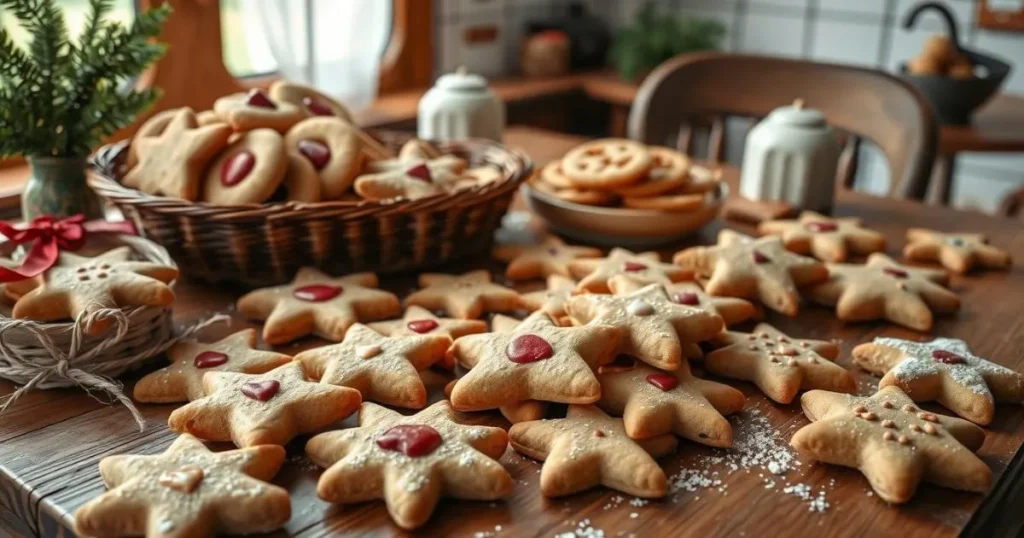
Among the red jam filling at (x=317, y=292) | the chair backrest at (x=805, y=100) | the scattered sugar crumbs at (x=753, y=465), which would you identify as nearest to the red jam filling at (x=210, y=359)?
the red jam filling at (x=317, y=292)

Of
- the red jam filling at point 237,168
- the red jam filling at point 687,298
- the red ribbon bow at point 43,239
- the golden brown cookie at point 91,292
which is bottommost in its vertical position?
the red jam filling at point 687,298

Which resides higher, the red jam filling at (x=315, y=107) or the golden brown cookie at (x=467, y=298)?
the red jam filling at (x=315, y=107)

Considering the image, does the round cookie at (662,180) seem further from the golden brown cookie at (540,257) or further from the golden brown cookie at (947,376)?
the golden brown cookie at (947,376)

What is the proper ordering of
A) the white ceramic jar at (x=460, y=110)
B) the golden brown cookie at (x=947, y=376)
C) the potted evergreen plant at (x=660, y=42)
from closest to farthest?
the golden brown cookie at (x=947, y=376) → the white ceramic jar at (x=460, y=110) → the potted evergreen plant at (x=660, y=42)

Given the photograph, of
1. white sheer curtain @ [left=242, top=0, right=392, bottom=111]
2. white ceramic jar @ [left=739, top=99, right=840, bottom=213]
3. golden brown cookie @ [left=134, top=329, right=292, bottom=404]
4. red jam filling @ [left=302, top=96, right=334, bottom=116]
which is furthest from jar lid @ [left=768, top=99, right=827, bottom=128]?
white sheer curtain @ [left=242, top=0, right=392, bottom=111]

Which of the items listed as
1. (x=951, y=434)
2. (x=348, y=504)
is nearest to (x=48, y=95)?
(x=348, y=504)

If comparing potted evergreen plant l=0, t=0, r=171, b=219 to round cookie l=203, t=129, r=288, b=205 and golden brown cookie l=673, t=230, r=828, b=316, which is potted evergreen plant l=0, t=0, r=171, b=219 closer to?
round cookie l=203, t=129, r=288, b=205

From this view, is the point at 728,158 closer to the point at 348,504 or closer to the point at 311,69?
the point at 311,69
